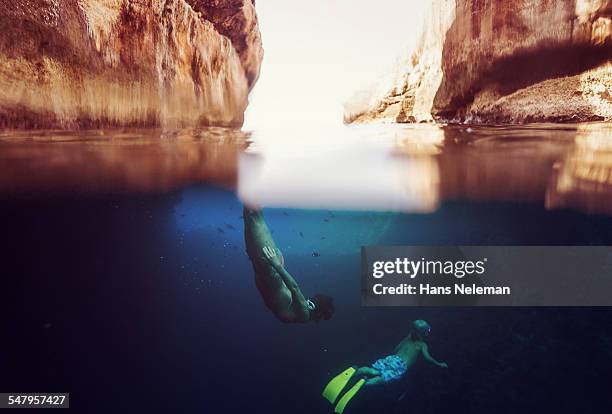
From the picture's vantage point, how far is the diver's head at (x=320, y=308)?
3764 millimetres

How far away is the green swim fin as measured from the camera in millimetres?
3560

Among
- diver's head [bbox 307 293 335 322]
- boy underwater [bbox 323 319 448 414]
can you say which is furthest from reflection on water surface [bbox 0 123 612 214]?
boy underwater [bbox 323 319 448 414]

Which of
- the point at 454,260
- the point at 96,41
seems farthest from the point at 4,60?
the point at 454,260

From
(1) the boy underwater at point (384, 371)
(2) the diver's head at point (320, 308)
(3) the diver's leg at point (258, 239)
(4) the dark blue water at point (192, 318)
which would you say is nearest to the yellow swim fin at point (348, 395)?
(1) the boy underwater at point (384, 371)

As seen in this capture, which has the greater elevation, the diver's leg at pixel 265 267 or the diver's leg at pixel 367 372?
the diver's leg at pixel 265 267

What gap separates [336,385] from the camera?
11.7ft

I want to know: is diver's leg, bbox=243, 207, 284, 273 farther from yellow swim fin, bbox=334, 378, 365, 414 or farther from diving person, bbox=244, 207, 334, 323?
yellow swim fin, bbox=334, 378, 365, 414

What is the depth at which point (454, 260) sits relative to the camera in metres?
2.90

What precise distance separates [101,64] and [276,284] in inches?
108

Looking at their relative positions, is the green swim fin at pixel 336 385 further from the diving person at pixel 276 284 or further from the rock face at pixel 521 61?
the rock face at pixel 521 61

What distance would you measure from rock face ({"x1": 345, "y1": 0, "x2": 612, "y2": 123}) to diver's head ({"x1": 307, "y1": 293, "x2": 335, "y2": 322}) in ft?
9.90

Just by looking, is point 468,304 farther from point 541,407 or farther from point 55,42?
point 541,407

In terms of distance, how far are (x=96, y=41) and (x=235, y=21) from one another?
2.93 metres

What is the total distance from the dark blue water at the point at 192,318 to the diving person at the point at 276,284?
0.22 m
